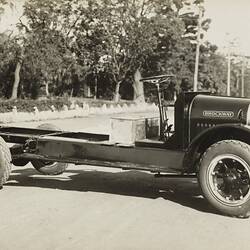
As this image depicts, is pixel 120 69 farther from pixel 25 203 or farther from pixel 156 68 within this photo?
pixel 25 203

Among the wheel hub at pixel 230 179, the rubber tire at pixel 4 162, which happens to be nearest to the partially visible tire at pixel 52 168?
the rubber tire at pixel 4 162

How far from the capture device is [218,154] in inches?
225

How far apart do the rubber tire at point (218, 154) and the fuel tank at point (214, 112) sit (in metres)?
0.33

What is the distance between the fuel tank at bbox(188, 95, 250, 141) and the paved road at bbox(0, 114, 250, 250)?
1037mm

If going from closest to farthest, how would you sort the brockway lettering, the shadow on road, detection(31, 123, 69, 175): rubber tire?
the brockway lettering, the shadow on road, detection(31, 123, 69, 175): rubber tire

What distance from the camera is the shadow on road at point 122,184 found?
6.74 metres

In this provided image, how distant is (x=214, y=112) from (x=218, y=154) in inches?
23.0

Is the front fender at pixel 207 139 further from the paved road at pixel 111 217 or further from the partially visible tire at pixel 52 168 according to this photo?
the partially visible tire at pixel 52 168

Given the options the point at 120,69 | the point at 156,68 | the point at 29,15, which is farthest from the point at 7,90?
the point at 156,68

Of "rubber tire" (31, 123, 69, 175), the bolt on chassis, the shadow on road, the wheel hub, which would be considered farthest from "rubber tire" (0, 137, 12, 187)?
the wheel hub

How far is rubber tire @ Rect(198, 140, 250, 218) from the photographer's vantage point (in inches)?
217

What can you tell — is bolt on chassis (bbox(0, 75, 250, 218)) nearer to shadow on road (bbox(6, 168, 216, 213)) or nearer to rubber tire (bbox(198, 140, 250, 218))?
rubber tire (bbox(198, 140, 250, 218))

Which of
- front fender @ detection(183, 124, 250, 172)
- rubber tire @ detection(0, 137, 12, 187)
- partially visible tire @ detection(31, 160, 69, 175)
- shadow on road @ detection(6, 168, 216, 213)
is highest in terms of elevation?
front fender @ detection(183, 124, 250, 172)

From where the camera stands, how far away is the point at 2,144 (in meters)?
6.88
